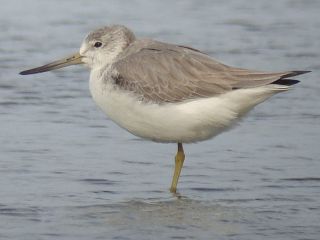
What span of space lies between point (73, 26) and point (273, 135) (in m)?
4.83

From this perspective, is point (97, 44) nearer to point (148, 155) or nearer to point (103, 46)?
point (103, 46)

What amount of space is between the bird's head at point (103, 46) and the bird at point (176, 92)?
4.4 inches

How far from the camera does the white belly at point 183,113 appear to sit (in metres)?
8.15

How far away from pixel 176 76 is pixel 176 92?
16cm

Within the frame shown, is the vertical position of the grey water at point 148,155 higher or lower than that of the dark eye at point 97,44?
lower

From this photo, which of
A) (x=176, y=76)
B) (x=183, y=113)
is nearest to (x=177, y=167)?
(x=183, y=113)

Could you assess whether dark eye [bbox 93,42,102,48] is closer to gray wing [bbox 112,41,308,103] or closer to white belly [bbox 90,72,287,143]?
gray wing [bbox 112,41,308,103]

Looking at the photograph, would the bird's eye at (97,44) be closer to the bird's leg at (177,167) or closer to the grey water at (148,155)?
the grey water at (148,155)

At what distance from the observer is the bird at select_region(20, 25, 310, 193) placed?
816 cm

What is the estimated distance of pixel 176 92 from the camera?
834 cm

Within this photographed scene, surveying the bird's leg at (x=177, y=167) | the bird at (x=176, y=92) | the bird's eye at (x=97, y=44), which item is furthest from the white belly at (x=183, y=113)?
the bird's eye at (x=97, y=44)

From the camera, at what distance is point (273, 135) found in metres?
9.62

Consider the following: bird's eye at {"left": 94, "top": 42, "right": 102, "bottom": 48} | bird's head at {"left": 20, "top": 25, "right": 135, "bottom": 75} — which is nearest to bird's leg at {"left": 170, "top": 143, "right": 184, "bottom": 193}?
bird's head at {"left": 20, "top": 25, "right": 135, "bottom": 75}

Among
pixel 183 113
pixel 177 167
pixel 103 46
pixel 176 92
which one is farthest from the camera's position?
pixel 103 46
